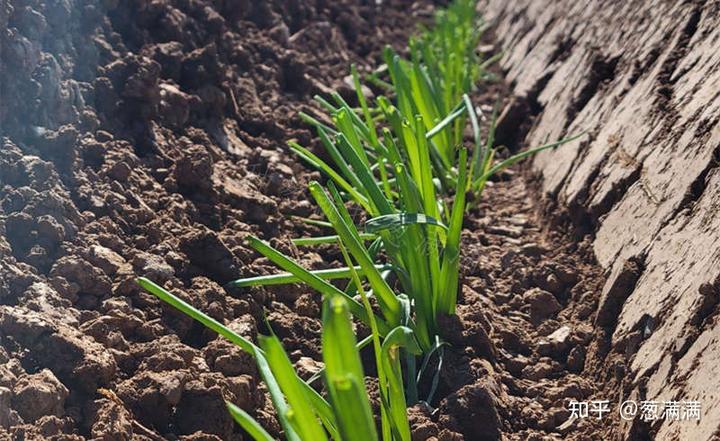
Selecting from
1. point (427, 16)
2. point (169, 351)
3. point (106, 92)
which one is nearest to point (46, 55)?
point (106, 92)

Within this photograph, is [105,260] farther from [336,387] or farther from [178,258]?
[336,387]

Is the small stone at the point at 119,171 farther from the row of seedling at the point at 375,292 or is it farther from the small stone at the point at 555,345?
the small stone at the point at 555,345

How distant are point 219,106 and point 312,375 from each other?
1322mm

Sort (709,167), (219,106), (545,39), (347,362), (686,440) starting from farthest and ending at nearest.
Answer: (545,39) < (219,106) < (709,167) < (686,440) < (347,362)

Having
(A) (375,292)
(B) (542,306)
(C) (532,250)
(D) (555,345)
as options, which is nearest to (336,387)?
(A) (375,292)

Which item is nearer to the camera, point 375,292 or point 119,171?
point 375,292

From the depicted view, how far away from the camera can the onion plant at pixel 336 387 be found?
4.07ft

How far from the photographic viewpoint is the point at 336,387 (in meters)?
1.24

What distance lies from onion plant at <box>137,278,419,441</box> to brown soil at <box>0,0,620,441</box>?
218 millimetres

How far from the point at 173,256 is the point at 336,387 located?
3.70 ft

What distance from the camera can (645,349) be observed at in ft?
6.70

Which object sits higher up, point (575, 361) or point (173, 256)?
point (173, 256)

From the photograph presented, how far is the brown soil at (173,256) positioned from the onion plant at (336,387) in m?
0.22

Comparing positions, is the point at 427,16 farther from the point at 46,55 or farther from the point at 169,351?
the point at 169,351
